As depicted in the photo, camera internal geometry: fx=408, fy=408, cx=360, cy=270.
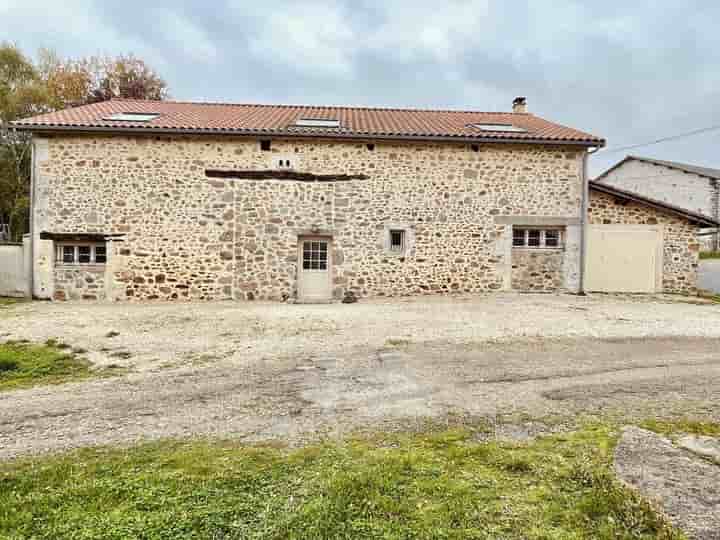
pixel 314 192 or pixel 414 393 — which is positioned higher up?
pixel 314 192

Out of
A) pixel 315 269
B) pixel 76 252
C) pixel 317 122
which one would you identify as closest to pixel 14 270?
pixel 76 252

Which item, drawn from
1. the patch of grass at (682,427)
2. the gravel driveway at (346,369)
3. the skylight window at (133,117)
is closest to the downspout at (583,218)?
the gravel driveway at (346,369)

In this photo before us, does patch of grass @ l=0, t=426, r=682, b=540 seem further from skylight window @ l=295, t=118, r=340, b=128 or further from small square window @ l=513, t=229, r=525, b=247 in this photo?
skylight window @ l=295, t=118, r=340, b=128

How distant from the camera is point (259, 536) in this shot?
1799 millimetres

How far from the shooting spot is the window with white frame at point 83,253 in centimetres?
977

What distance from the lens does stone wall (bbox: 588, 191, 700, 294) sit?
10664mm

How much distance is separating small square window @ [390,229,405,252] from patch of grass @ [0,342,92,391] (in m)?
6.98

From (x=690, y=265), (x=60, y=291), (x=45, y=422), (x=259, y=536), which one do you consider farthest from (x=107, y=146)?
(x=690, y=265)

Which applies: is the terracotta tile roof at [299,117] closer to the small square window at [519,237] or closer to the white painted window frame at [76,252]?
the small square window at [519,237]

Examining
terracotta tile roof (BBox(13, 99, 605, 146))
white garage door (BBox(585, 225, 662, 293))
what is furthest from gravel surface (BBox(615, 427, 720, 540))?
white garage door (BBox(585, 225, 662, 293))

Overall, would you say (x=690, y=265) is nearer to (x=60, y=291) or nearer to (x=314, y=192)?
(x=314, y=192)

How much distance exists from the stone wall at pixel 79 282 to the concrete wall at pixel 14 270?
2.59 feet

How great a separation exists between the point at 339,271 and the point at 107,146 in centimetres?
627

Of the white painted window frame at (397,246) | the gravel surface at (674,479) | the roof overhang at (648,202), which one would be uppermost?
the roof overhang at (648,202)
